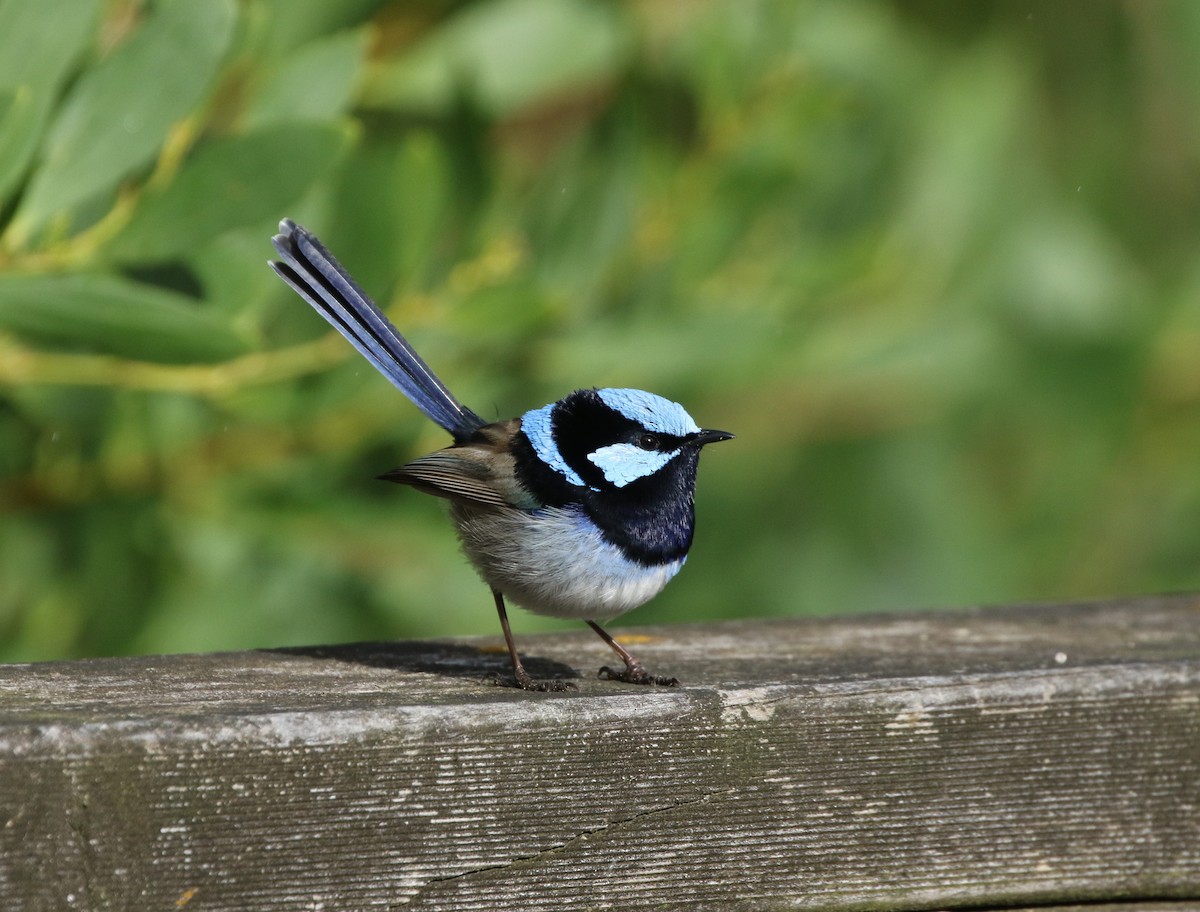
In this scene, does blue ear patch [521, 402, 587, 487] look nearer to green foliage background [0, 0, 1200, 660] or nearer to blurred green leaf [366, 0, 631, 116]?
green foliage background [0, 0, 1200, 660]

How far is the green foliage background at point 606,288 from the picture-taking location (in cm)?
285

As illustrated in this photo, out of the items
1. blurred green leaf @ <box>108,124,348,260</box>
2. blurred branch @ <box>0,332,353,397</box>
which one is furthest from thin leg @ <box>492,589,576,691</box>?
blurred green leaf @ <box>108,124,348,260</box>

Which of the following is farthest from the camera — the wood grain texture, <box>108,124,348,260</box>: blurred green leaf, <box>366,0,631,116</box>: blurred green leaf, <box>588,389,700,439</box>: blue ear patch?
<box>366,0,631,116</box>: blurred green leaf

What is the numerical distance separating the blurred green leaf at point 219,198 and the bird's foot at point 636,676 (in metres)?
1.04

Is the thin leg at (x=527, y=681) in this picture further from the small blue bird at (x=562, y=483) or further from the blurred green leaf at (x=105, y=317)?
the blurred green leaf at (x=105, y=317)

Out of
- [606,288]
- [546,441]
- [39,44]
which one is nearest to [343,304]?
[546,441]

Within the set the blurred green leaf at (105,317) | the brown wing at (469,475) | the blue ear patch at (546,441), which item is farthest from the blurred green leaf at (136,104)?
the blue ear patch at (546,441)

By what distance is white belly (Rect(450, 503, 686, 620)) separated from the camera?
3041 mm

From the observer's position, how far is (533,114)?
16.8 ft

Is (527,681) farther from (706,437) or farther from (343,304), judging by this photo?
(343,304)

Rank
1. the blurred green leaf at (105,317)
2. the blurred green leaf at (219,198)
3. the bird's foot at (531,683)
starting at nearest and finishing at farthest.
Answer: the bird's foot at (531,683), the blurred green leaf at (105,317), the blurred green leaf at (219,198)

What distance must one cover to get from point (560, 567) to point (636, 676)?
495 millimetres

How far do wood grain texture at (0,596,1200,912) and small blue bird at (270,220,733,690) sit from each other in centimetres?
46

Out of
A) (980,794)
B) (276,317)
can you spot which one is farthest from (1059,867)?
(276,317)
